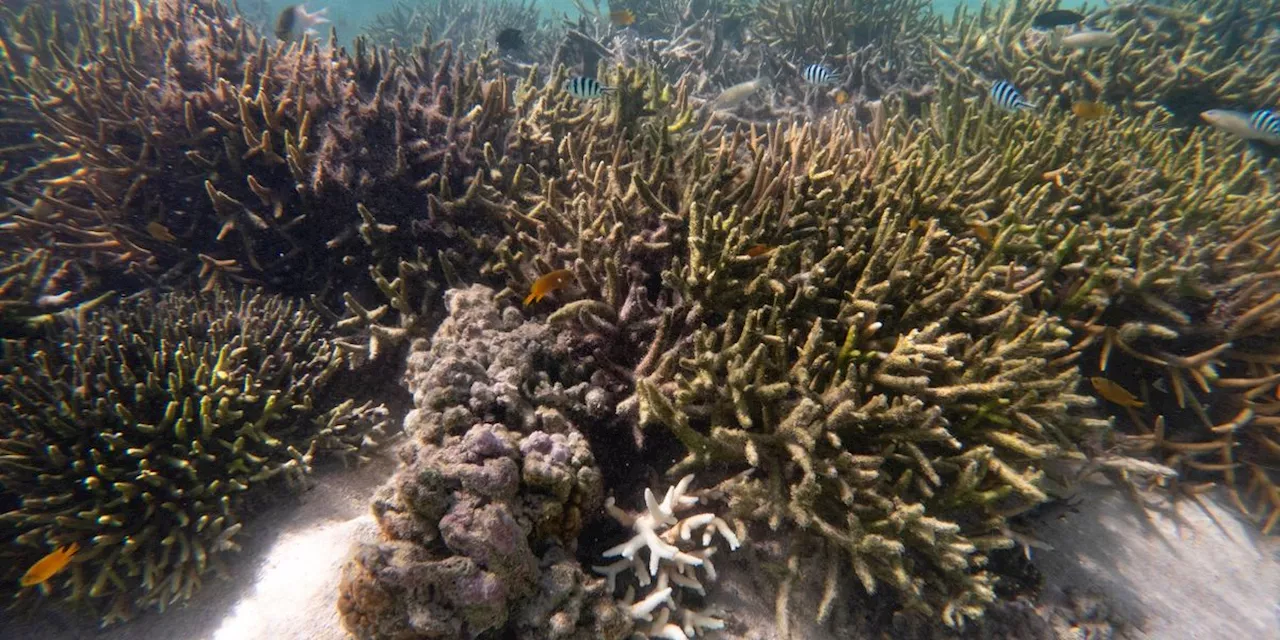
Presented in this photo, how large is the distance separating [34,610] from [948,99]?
8181 millimetres

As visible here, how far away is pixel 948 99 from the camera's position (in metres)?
5.98

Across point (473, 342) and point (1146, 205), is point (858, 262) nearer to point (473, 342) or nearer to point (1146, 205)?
point (473, 342)

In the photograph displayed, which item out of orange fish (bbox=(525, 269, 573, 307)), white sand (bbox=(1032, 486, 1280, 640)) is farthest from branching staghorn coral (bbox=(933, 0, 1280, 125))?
orange fish (bbox=(525, 269, 573, 307))

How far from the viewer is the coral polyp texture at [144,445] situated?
113 inches

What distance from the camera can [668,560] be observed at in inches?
106

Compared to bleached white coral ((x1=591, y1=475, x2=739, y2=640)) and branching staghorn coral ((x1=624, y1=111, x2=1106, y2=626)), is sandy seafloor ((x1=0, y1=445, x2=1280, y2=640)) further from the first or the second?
branching staghorn coral ((x1=624, y1=111, x2=1106, y2=626))

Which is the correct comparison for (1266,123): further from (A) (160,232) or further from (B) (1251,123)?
(A) (160,232)

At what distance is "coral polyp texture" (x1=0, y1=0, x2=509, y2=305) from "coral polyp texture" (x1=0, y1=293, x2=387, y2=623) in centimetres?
78

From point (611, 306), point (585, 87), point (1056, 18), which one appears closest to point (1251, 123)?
point (1056, 18)

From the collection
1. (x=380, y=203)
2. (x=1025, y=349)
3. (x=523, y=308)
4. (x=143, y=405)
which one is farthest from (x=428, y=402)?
(x=1025, y=349)

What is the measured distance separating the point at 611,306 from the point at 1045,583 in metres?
2.89

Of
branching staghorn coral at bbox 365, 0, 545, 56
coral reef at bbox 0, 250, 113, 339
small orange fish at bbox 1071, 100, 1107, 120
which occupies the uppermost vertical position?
branching staghorn coral at bbox 365, 0, 545, 56

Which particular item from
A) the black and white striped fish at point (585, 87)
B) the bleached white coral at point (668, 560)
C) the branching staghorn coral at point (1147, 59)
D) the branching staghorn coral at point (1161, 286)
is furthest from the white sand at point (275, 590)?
the branching staghorn coral at point (1147, 59)

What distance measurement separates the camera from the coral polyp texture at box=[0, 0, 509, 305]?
13.2 feet
